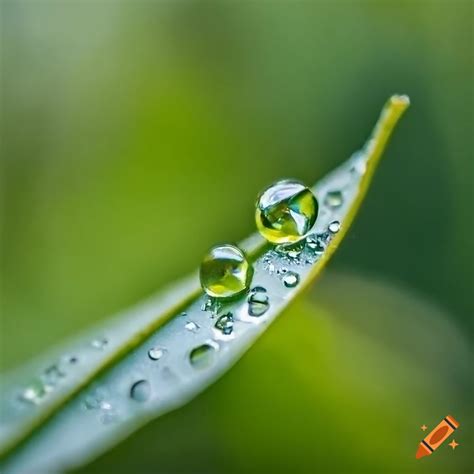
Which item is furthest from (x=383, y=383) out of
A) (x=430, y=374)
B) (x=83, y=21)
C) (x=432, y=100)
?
(x=83, y=21)

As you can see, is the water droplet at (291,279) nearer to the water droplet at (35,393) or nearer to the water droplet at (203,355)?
the water droplet at (203,355)

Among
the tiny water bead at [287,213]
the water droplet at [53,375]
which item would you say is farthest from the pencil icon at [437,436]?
the water droplet at [53,375]

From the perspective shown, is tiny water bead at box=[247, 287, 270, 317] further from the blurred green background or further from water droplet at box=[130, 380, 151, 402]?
the blurred green background

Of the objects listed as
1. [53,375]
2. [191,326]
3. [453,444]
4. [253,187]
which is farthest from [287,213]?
[253,187]

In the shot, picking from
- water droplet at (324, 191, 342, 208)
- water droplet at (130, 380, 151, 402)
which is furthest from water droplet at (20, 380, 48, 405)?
water droplet at (324, 191, 342, 208)

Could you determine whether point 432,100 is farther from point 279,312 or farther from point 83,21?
point 279,312

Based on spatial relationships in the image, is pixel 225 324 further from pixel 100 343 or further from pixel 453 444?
pixel 453 444

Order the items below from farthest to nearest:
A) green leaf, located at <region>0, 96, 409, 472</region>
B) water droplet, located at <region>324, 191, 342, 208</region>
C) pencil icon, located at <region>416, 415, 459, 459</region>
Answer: pencil icon, located at <region>416, 415, 459, 459</region> → water droplet, located at <region>324, 191, 342, 208</region> → green leaf, located at <region>0, 96, 409, 472</region>
